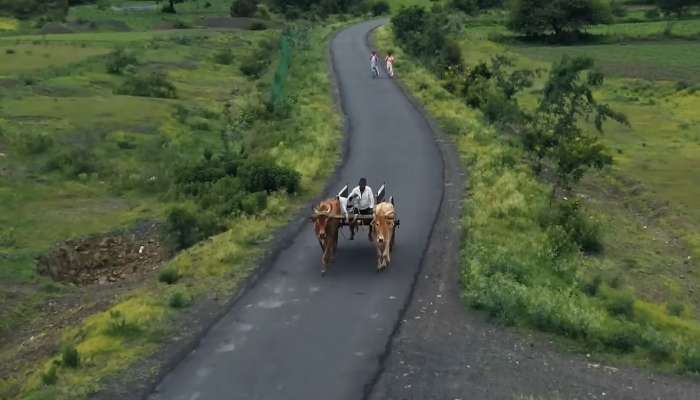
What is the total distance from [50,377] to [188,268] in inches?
242

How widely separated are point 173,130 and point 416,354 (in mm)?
26735

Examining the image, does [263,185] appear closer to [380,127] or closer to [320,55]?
[380,127]

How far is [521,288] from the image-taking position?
18.5m

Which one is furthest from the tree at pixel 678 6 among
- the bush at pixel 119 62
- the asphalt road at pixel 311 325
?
the asphalt road at pixel 311 325

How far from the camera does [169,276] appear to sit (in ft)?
66.2

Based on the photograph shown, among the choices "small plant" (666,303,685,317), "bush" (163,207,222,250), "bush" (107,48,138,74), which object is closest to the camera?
"small plant" (666,303,685,317)

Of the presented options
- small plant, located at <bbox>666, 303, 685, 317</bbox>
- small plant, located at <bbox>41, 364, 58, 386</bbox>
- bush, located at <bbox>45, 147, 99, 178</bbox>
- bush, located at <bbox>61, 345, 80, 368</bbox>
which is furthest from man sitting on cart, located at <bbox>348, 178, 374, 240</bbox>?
bush, located at <bbox>45, 147, 99, 178</bbox>

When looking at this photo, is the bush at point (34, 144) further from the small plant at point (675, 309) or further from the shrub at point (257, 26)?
the shrub at point (257, 26)

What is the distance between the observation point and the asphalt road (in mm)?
14641

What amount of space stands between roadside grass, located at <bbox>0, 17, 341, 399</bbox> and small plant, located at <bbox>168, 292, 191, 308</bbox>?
18mm

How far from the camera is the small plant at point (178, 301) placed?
59.3 feet

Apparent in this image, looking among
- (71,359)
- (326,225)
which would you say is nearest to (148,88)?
(326,225)

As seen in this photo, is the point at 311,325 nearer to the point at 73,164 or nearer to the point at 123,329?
the point at 123,329

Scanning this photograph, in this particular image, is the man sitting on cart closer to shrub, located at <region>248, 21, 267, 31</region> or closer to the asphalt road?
the asphalt road
